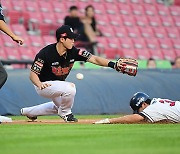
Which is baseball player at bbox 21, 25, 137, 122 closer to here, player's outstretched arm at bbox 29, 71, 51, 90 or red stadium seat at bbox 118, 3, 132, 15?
player's outstretched arm at bbox 29, 71, 51, 90

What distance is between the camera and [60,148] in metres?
7.33

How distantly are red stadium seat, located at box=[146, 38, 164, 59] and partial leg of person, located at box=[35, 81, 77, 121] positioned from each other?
36.9 ft

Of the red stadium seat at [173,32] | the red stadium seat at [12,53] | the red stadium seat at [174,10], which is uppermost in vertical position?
the red stadium seat at [174,10]

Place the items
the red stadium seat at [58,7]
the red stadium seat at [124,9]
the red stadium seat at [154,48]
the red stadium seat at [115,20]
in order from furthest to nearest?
the red stadium seat at [124,9] < the red stadium seat at [154,48] < the red stadium seat at [115,20] < the red stadium seat at [58,7]

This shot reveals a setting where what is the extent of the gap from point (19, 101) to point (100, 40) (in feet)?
23.4

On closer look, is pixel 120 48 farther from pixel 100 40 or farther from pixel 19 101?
pixel 19 101

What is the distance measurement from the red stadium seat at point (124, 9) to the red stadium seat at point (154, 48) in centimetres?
121

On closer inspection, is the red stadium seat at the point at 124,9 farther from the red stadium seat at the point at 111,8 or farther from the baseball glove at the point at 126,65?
the baseball glove at the point at 126,65

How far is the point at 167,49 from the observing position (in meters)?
23.6

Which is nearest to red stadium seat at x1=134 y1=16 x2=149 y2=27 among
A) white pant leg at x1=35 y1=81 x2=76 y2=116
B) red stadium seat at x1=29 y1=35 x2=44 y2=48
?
red stadium seat at x1=29 y1=35 x2=44 y2=48

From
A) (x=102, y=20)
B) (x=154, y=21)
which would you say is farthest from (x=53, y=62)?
(x=154, y=21)

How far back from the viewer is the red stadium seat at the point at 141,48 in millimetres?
22469

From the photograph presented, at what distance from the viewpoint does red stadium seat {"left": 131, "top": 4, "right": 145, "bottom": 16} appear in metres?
24.0

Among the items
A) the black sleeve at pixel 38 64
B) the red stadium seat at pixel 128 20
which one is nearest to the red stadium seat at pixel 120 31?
the red stadium seat at pixel 128 20
